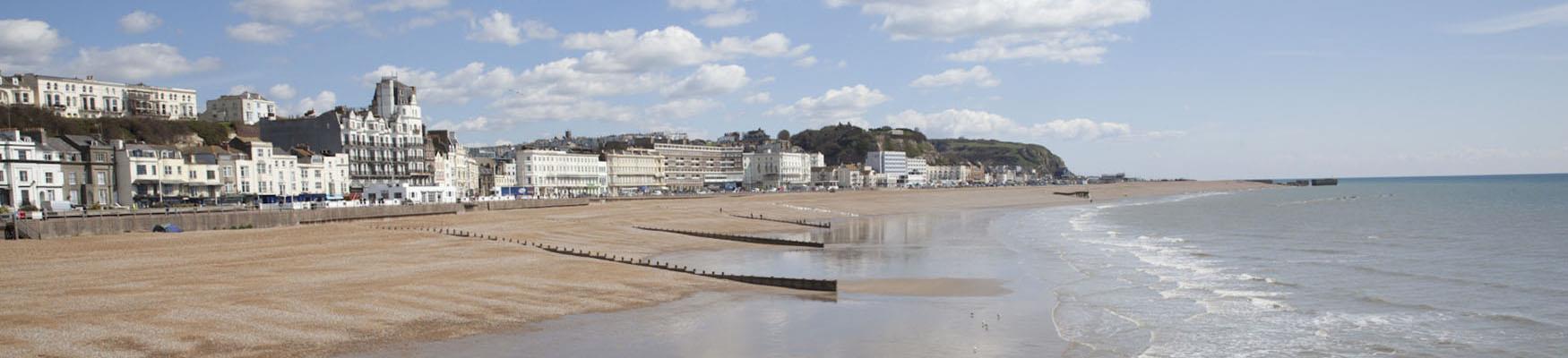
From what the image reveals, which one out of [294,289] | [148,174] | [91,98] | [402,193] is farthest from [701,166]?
[294,289]

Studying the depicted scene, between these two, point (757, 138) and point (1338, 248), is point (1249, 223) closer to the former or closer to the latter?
point (1338, 248)

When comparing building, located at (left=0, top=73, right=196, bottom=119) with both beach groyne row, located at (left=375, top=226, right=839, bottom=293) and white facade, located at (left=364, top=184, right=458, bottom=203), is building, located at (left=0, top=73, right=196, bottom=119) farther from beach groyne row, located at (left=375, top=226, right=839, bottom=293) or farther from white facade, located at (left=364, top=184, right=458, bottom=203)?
beach groyne row, located at (left=375, top=226, right=839, bottom=293)

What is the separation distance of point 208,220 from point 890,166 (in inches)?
5974

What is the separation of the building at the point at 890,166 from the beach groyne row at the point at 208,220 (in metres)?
131

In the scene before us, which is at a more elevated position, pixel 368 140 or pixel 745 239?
pixel 368 140

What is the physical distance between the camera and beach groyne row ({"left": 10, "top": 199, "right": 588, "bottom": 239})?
31.1m

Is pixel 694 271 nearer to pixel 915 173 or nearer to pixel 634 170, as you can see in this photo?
pixel 634 170

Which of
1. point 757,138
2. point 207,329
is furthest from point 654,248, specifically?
point 757,138

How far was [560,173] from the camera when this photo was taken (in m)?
109

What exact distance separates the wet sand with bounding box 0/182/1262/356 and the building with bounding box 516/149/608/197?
2626 inches

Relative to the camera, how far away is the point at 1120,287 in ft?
74.7

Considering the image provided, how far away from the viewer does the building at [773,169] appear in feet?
484

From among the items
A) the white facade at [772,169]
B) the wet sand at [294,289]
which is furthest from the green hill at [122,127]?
the white facade at [772,169]

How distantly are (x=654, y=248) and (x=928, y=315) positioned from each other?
53.7ft
